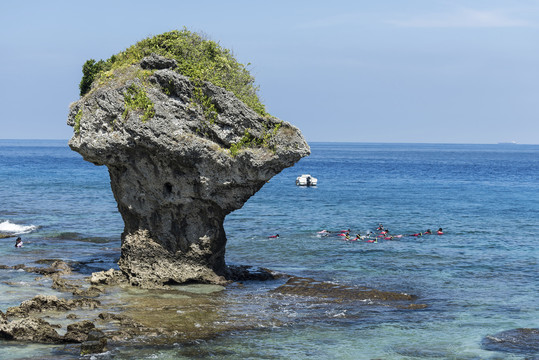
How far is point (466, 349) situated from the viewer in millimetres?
20359

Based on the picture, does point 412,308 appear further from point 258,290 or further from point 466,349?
point 258,290

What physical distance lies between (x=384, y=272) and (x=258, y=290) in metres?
8.38

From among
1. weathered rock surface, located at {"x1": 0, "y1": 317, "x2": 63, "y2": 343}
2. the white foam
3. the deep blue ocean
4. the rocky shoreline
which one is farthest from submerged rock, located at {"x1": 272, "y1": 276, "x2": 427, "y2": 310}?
the white foam

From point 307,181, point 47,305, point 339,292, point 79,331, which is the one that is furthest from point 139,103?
point 307,181

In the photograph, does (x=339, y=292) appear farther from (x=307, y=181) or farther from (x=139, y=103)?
(x=307, y=181)

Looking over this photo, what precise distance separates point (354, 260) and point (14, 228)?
25.8m

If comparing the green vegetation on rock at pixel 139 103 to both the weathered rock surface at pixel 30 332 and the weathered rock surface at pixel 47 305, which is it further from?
the weathered rock surface at pixel 30 332

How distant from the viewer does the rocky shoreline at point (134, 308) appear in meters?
19.7

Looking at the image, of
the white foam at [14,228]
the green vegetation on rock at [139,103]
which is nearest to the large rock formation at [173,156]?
the green vegetation on rock at [139,103]

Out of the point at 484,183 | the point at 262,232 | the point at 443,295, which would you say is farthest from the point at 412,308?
the point at 484,183

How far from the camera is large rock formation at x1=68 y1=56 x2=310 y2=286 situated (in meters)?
25.7

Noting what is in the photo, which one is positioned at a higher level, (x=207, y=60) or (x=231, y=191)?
(x=207, y=60)

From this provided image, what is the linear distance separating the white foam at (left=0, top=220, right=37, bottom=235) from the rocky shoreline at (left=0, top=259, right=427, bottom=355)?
14760mm

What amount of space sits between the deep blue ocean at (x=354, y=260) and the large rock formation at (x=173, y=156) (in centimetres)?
396
